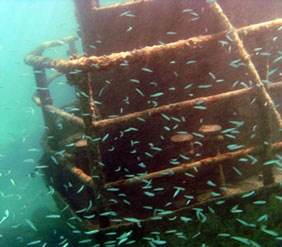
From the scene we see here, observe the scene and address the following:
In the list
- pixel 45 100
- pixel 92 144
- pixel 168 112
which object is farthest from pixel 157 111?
pixel 45 100

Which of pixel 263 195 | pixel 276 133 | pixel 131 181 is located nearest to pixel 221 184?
pixel 263 195

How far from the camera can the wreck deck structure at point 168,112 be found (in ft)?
12.7

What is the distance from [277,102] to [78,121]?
4.64m

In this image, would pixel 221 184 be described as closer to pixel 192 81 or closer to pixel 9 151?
pixel 192 81

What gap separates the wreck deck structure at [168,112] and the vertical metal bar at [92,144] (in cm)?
2

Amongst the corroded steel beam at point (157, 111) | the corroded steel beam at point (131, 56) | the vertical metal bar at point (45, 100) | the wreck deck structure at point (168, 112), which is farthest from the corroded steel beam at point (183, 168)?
the vertical metal bar at point (45, 100)

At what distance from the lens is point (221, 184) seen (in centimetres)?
432

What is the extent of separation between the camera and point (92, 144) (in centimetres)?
379

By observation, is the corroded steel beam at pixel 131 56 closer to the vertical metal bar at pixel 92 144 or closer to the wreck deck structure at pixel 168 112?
the wreck deck structure at pixel 168 112

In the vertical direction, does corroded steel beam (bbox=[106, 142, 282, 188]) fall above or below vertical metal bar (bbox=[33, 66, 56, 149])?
below

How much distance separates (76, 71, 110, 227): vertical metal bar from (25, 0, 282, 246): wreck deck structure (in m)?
0.02

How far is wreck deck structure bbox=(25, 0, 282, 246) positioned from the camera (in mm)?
3871

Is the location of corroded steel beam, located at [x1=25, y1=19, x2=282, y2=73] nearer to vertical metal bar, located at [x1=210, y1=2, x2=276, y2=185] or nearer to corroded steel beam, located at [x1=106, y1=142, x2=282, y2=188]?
vertical metal bar, located at [x1=210, y1=2, x2=276, y2=185]

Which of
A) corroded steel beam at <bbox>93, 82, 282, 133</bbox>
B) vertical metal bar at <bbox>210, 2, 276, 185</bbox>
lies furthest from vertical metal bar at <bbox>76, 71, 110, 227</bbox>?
vertical metal bar at <bbox>210, 2, 276, 185</bbox>
